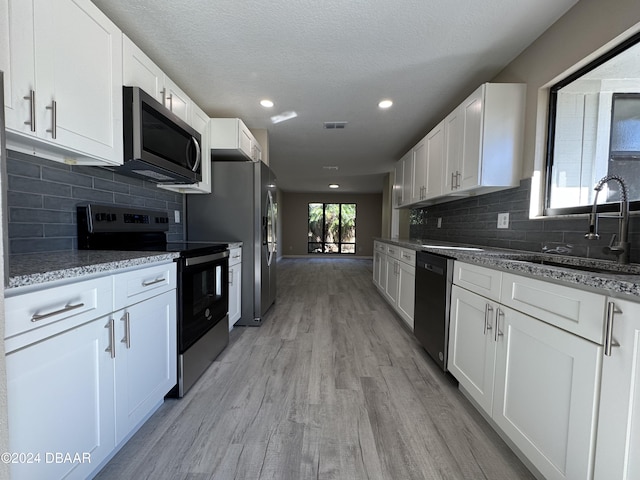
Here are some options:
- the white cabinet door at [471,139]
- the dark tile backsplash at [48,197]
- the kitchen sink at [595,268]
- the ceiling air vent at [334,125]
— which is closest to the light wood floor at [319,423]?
the kitchen sink at [595,268]

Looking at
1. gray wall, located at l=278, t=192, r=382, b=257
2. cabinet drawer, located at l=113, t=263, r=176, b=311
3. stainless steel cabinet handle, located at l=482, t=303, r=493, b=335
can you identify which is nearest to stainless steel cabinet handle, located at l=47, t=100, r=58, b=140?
cabinet drawer, located at l=113, t=263, r=176, b=311

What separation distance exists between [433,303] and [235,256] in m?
1.87

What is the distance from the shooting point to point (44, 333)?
2.69 ft

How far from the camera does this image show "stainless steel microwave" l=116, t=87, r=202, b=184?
4.94 feet

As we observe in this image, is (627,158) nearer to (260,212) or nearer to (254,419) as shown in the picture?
(254,419)

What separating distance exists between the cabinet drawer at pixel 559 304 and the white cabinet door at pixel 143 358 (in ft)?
5.78

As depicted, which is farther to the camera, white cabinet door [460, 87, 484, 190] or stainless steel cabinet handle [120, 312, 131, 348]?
white cabinet door [460, 87, 484, 190]

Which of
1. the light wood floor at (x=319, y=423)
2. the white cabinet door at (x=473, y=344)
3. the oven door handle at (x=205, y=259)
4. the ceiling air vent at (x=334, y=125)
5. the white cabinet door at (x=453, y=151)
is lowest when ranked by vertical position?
the light wood floor at (x=319, y=423)

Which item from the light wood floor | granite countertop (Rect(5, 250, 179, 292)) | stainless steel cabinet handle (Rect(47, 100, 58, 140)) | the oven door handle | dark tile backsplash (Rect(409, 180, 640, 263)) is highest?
stainless steel cabinet handle (Rect(47, 100, 58, 140))

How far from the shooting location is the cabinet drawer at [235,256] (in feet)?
8.32

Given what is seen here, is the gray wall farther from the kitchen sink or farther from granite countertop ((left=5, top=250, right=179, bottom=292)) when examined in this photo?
granite countertop ((left=5, top=250, right=179, bottom=292))

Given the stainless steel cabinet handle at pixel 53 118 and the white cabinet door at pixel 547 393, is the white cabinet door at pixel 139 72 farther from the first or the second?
Result: the white cabinet door at pixel 547 393

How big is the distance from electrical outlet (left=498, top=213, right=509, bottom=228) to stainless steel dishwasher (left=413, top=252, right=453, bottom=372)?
0.68 metres

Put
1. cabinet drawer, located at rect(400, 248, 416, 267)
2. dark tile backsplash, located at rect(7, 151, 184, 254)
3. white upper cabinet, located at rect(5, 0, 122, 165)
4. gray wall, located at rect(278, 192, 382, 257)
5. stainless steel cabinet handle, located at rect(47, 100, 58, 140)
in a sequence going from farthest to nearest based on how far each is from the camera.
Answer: gray wall, located at rect(278, 192, 382, 257)
cabinet drawer, located at rect(400, 248, 416, 267)
dark tile backsplash, located at rect(7, 151, 184, 254)
stainless steel cabinet handle, located at rect(47, 100, 58, 140)
white upper cabinet, located at rect(5, 0, 122, 165)
